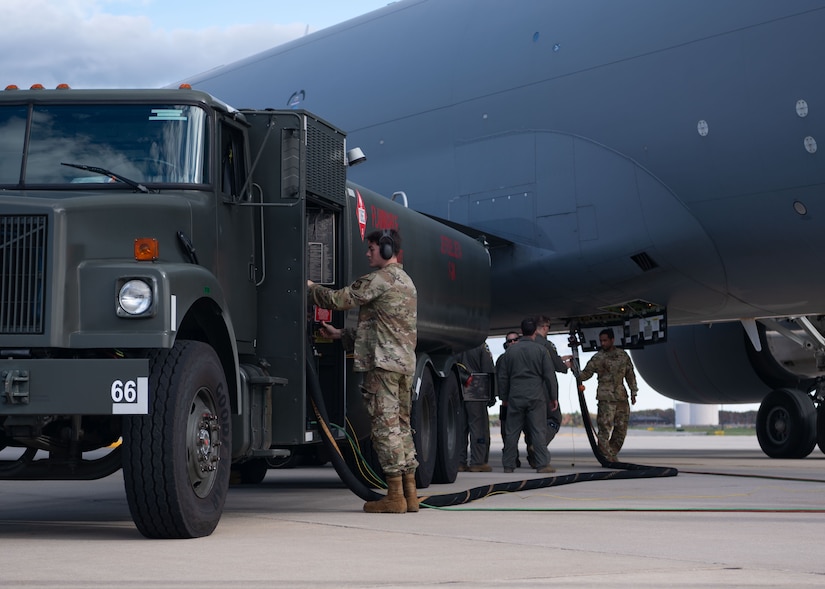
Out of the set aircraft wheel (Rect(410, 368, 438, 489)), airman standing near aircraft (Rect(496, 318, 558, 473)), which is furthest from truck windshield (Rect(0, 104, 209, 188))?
airman standing near aircraft (Rect(496, 318, 558, 473))

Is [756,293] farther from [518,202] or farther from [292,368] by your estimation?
[292,368]

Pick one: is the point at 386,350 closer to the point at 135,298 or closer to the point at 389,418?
the point at 389,418

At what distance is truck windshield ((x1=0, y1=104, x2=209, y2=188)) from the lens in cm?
689

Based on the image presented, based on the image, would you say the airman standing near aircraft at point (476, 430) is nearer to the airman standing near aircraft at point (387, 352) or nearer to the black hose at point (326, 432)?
the black hose at point (326, 432)

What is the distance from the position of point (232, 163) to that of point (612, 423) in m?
7.52

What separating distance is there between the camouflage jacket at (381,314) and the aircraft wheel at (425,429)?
189cm

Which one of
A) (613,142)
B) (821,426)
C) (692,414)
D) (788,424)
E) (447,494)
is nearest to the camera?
(447,494)

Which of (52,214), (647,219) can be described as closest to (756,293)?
(647,219)

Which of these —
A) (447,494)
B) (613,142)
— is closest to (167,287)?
(447,494)

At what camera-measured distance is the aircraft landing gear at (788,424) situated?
16234 millimetres

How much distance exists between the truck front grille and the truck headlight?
0.39 m

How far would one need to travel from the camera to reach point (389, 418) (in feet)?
25.7

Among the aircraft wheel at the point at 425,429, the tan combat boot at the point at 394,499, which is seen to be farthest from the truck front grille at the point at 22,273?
the aircraft wheel at the point at 425,429

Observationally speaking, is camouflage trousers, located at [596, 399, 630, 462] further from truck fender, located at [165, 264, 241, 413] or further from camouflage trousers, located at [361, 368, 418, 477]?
truck fender, located at [165, 264, 241, 413]
